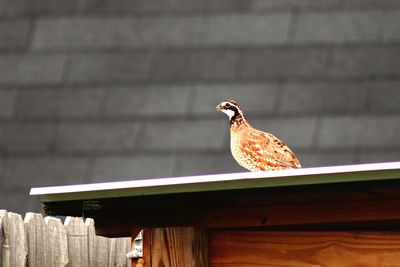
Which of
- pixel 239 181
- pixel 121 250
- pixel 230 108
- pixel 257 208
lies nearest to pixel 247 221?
pixel 257 208

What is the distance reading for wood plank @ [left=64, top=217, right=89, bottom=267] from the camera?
23.8 ft

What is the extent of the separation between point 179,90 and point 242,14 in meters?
0.73

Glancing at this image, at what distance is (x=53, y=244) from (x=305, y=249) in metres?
1.77

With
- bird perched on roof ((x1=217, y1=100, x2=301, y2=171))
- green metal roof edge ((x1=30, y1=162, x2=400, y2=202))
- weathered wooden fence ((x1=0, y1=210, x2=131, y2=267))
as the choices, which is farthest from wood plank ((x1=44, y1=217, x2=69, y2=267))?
bird perched on roof ((x1=217, y1=100, x2=301, y2=171))

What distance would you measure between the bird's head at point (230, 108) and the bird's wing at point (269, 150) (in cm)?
22

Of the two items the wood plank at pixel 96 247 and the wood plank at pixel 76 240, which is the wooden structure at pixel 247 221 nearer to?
the wood plank at pixel 76 240

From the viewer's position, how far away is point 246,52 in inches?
397

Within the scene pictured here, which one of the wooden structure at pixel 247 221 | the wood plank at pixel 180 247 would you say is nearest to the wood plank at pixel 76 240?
the wooden structure at pixel 247 221

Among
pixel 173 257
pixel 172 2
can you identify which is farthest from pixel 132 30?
pixel 173 257

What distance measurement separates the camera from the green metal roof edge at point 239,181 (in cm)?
522

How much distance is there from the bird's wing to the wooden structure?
2862 millimetres

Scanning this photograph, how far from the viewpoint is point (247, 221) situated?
18.5ft

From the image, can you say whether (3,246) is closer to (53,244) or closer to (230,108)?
(53,244)

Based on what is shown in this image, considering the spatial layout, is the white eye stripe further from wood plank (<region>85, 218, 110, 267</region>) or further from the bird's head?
wood plank (<region>85, 218, 110, 267</region>)
